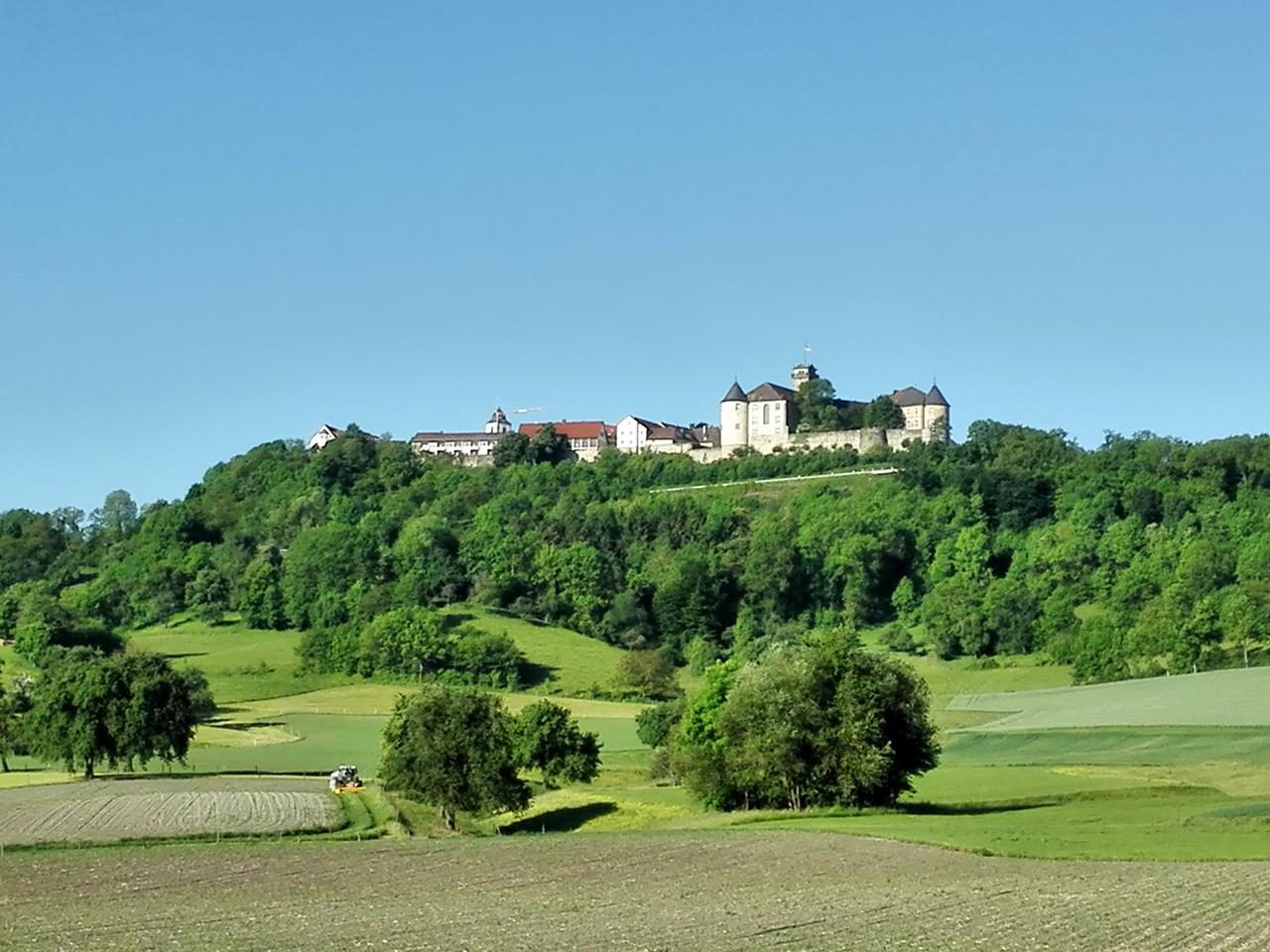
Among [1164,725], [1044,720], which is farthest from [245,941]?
[1044,720]

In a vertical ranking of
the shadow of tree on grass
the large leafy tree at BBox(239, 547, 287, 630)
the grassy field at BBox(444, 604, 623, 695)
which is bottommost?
the shadow of tree on grass

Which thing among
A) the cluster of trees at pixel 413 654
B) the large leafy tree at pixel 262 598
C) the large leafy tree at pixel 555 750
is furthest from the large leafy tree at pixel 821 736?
the large leafy tree at pixel 262 598

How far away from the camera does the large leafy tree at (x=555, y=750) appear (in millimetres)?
82062

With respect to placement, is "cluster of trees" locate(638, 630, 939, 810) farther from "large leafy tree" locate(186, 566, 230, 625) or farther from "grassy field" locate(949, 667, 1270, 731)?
"large leafy tree" locate(186, 566, 230, 625)

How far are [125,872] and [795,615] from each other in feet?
459

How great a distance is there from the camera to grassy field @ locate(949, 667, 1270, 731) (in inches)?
3568

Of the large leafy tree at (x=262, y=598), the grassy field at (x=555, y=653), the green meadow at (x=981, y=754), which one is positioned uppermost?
the large leafy tree at (x=262, y=598)

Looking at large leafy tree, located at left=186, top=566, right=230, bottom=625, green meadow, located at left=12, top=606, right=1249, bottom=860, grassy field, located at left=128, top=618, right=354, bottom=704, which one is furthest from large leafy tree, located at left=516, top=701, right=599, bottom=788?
large leafy tree, located at left=186, top=566, right=230, bottom=625

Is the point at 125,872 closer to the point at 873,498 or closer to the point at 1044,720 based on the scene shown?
the point at 1044,720

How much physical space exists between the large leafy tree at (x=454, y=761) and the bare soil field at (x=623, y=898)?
1724cm

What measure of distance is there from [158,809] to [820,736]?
889 inches

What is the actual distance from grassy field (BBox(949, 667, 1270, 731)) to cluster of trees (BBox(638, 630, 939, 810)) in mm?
25598

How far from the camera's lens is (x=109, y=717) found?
8531cm

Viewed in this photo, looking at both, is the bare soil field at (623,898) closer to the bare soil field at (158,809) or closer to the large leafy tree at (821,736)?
the bare soil field at (158,809)
